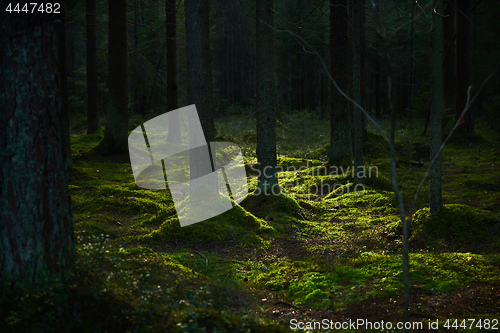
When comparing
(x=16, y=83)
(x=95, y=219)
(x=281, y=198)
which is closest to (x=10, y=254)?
(x=16, y=83)

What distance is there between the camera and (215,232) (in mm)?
6480

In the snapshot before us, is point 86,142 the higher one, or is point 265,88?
point 265,88

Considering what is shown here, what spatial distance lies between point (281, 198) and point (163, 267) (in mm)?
4100

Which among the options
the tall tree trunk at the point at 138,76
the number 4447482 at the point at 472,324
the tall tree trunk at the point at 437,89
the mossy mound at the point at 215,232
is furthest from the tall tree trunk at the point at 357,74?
the tall tree trunk at the point at 138,76

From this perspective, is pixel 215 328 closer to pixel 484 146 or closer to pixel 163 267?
pixel 163 267

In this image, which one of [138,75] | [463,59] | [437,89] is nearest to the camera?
[437,89]

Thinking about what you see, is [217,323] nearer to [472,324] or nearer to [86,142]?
[472,324]

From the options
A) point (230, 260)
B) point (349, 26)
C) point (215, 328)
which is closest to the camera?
point (215, 328)

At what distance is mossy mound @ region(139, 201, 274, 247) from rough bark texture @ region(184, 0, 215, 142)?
5.70 ft

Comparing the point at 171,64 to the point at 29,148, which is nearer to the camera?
the point at 29,148

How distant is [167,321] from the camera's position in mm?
3070

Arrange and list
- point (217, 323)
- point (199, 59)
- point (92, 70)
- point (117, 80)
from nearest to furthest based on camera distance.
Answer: point (217, 323) → point (199, 59) → point (117, 80) → point (92, 70)

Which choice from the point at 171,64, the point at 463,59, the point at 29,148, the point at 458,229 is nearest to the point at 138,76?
the point at 171,64

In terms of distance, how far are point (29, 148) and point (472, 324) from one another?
432 centimetres
